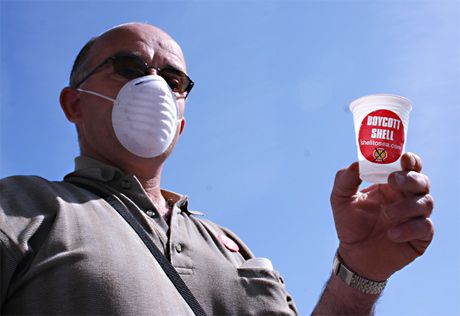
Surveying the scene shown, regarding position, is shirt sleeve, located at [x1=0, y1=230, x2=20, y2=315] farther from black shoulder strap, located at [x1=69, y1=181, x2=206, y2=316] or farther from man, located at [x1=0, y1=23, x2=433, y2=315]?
black shoulder strap, located at [x1=69, y1=181, x2=206, y2=316]

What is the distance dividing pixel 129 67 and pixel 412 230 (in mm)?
2208

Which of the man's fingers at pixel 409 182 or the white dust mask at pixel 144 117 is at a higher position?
the white dust mask at pixel 144 117

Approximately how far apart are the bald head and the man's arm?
5.75 feet

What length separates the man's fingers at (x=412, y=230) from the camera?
8.81 ft

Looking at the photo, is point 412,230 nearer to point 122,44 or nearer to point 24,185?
point 24,185

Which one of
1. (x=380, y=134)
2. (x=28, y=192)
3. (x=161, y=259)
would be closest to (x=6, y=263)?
(x=28, y=192)

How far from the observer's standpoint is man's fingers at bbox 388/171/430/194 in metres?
2.73

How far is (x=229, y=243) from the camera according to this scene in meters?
3.58

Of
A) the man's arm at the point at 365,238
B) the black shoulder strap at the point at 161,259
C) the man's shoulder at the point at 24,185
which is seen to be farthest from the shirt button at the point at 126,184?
the man's arm at the point at 365,238

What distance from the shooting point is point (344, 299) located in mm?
3137

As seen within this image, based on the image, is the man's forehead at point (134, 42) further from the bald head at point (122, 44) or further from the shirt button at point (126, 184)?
the shirt button at point (126, 184)

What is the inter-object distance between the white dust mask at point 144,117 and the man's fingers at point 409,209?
1.59m

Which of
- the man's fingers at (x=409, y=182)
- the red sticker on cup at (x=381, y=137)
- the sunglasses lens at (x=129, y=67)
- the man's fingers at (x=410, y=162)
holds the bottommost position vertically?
the man's fingers at (x=409, y=182)

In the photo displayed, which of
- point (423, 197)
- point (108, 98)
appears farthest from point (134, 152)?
point (423, 197)
